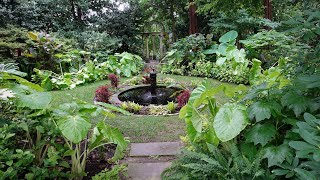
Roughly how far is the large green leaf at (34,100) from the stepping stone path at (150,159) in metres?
0.94

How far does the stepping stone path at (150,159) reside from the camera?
2389 mm

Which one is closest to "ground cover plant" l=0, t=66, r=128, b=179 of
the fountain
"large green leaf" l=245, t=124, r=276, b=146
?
"large green leaf" l=245, t=124, r=276, b=146

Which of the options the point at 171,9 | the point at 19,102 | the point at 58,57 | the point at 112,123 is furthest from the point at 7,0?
the point at 19,102

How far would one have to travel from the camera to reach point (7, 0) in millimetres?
7801

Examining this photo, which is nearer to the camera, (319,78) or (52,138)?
(319,78)

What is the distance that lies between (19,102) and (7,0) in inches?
282

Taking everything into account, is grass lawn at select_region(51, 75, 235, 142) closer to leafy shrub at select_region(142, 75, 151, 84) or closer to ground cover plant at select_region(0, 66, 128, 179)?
ground cover plant at select_region(0, 66, 128, 179)

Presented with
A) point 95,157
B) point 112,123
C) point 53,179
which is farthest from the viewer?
point 112,123

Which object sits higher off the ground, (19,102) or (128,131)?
(19,102)

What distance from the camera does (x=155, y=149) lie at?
2.93m

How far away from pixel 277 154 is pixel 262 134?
200mm

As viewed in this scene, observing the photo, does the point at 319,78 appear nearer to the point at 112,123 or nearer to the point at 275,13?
the point at 112,123

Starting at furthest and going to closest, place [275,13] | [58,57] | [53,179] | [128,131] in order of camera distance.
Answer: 1. [275,13]
2. [58,57]
3. [128,131]
4. [53,179]

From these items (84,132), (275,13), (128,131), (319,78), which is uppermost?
(275,13)
